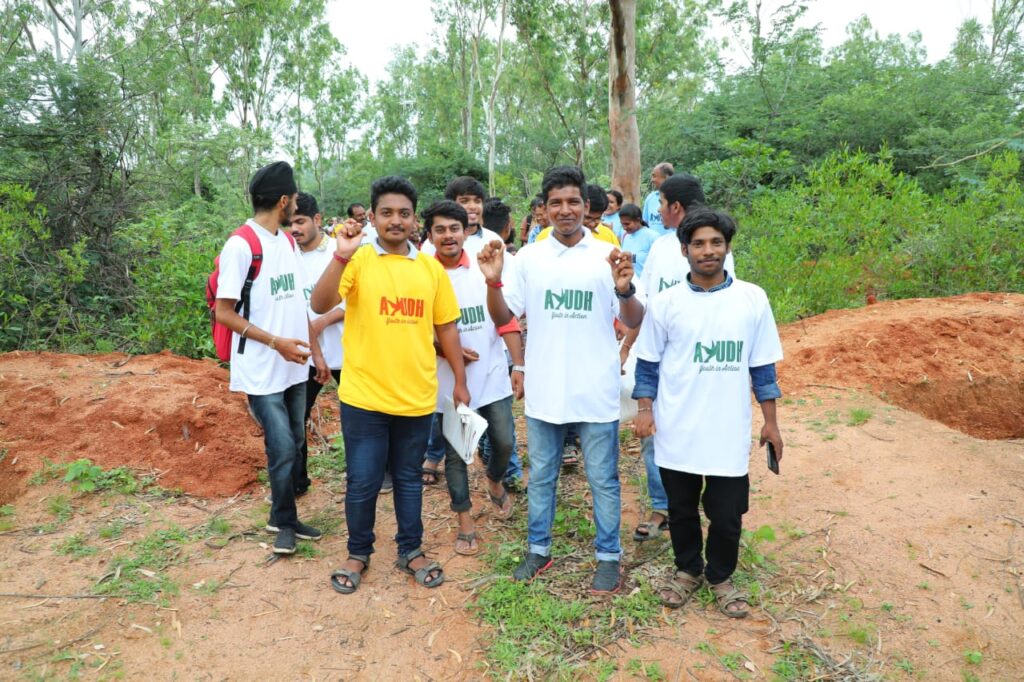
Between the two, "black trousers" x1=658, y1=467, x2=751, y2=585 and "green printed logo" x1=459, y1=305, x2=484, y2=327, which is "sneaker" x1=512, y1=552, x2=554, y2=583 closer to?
"black trousers" x1=658, y1=467, x2=751, y2=585

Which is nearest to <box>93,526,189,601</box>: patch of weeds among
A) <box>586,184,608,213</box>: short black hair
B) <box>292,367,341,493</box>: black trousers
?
<box>292,367,341,493</box>: black trousers

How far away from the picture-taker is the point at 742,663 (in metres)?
2.74

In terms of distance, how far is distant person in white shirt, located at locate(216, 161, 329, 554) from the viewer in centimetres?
327

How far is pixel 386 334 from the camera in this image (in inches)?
123

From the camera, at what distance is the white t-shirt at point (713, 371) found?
2.85 meters

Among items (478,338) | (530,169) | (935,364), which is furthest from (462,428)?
(530,169)

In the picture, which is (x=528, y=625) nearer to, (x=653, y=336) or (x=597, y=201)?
(x=653, y=336)

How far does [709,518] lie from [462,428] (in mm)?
1302

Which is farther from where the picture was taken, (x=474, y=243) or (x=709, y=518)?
(x=474, y=243)

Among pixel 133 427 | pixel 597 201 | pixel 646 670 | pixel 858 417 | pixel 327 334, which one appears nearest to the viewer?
pixel 646 670

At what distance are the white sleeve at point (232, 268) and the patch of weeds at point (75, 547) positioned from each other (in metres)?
1.62

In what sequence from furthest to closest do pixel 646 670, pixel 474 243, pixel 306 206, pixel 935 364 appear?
pixel 935 364 < pixel 306 206 < pixel 474 243 < pixel 646 670

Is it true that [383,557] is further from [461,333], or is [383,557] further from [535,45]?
[535,45]

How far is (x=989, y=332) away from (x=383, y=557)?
5979mm
